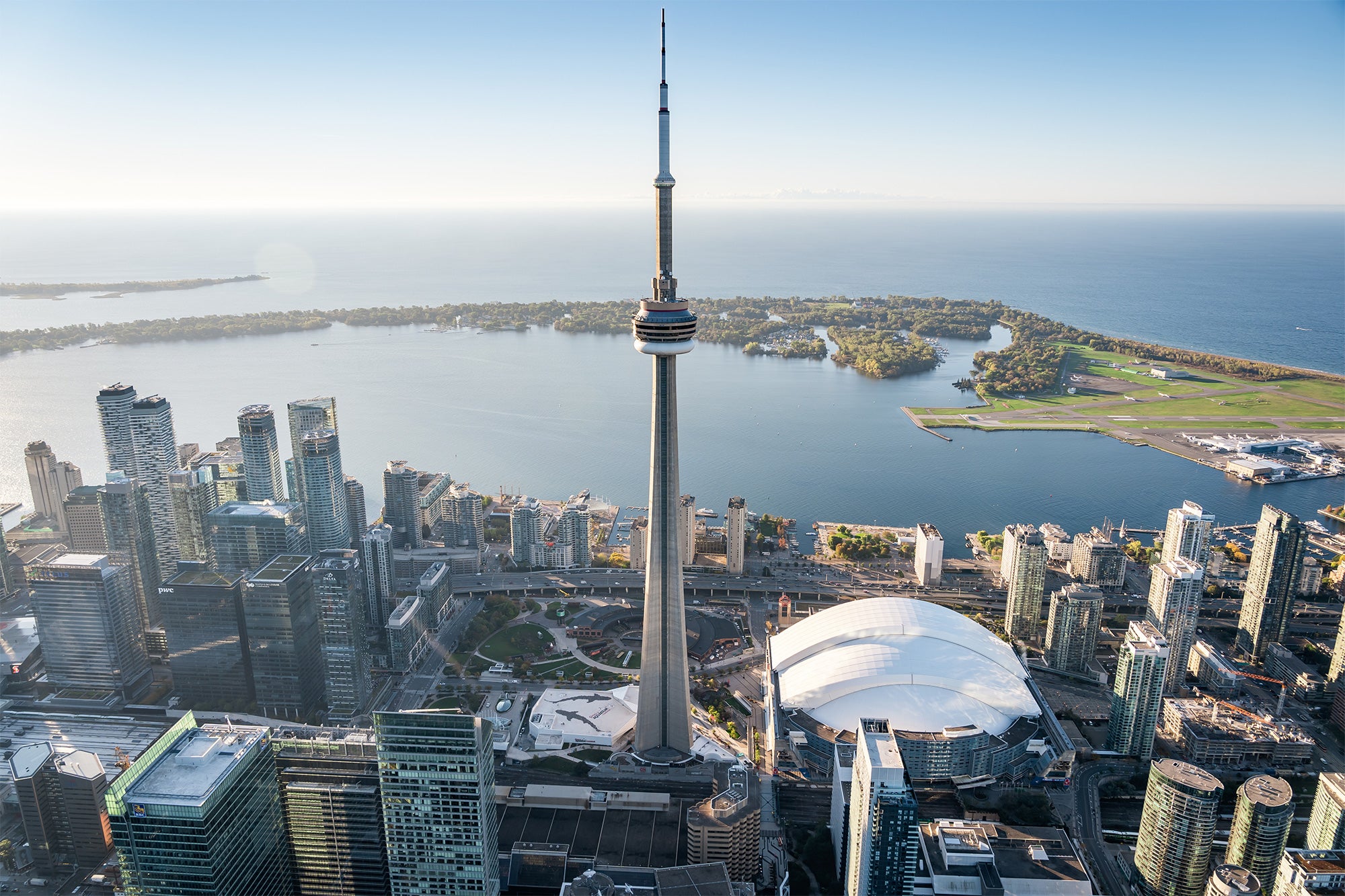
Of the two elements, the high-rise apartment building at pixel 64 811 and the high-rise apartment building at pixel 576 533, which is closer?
the high-rise apartment building at pixel 64 811

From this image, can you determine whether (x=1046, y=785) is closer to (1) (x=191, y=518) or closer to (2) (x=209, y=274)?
(1) (x=191, y=518)

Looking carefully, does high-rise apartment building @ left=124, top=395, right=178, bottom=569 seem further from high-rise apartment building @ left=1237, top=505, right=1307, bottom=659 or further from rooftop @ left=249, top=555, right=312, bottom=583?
high-rise apartment building @ left=1237, top=505, right=1307, bottom=659

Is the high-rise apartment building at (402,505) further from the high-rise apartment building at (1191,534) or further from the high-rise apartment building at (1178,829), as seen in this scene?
the high-rise apartment building at (1191,534)

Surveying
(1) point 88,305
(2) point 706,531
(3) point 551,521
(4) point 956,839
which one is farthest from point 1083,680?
(1) point 88,305

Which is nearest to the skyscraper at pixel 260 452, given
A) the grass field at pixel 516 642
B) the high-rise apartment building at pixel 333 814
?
the grass field at pixel 516 642

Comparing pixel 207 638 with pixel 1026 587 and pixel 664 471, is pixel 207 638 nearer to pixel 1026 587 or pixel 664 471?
pixel 664 471
